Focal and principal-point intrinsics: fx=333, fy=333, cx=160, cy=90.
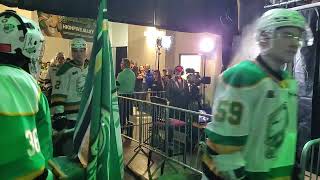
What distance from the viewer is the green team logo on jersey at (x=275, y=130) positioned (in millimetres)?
1645

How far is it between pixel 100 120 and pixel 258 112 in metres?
0.96

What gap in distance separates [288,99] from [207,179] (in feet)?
1.93

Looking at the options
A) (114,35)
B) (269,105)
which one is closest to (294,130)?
(269,105)

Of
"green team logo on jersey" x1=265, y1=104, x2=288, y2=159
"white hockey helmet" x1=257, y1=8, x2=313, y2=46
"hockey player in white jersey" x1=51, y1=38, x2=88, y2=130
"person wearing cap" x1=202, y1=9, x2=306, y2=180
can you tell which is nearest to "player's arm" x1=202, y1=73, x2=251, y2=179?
"person wearing cap" x1=202, y1=9, x2=306, y2=180

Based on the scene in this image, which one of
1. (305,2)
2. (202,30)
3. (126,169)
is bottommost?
(126,169)

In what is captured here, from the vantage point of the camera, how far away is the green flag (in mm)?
2068

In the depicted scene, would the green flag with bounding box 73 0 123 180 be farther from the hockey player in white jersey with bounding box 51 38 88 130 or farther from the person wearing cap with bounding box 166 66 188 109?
the person wearing cap with bounding box 166 66 188 109

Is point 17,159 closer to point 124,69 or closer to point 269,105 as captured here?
point 269,105

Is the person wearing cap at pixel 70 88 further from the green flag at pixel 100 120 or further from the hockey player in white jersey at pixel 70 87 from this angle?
the green flag at pixel 100 120

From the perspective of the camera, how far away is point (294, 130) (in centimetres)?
181

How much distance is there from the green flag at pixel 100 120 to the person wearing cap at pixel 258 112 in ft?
2.28

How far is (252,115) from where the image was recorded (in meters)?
1.62

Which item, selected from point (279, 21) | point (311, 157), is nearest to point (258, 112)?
point (279, 21)

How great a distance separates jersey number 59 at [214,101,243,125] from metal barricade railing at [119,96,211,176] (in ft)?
9.01
